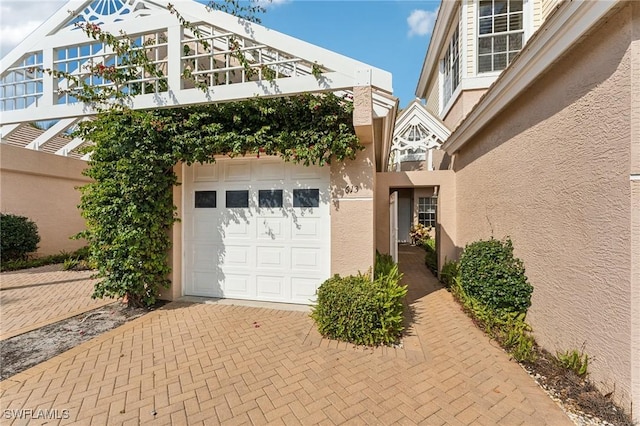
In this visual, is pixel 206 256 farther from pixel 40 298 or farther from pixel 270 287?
pixel 40 298

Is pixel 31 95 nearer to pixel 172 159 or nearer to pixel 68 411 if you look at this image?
pixel 172 159

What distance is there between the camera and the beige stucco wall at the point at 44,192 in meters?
9.62

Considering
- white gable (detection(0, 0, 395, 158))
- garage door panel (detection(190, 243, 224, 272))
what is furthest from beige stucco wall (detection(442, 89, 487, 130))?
garage door panel (detection(190, 243, 224, 272))

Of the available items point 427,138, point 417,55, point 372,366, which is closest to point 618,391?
point 372,366

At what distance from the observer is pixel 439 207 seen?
848 cm

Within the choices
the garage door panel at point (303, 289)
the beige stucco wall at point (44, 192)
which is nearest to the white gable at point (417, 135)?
the garage door panel at point (303, 289)

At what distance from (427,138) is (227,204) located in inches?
365

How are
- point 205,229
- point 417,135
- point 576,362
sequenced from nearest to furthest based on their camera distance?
1. point 576,362
2. point 205,229
3. point 417,135

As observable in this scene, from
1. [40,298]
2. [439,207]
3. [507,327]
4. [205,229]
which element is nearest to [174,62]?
[205,229]

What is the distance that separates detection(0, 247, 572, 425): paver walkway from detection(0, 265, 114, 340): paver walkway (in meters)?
1.76

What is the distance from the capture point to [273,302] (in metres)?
5.84

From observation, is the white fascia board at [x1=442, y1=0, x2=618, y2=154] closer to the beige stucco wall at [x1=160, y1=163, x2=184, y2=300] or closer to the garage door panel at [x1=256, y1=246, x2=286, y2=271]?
the garage door panel at [x1=256, y1=246, x2=286, y2=271]

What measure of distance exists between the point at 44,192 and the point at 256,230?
416 inches

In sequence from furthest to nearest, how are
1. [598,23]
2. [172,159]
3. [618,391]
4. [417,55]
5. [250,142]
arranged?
[417,55] < [172,159] < [250,142] < [598,23] < [618,391]
